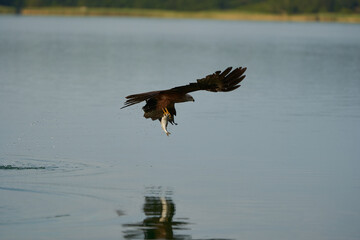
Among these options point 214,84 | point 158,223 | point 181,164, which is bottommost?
point 158,223

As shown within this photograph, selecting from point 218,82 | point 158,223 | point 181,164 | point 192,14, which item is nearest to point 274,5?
point 192,14

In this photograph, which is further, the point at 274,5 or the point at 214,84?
the point at 274,5

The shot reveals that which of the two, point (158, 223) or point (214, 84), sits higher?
point (214, 84)

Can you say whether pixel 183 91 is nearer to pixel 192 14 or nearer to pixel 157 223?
pixel 157 223

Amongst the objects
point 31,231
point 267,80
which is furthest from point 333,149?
point 267,80

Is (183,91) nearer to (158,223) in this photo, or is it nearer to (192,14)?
(158,223)

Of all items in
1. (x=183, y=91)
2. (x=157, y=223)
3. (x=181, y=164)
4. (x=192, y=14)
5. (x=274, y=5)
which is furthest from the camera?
(x=192, y=14)

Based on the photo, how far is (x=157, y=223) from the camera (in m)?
10.8

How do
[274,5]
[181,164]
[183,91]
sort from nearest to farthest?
1. [183,91]
2. [181,164]
3. [274,5]

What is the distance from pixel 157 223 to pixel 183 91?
1787 millimetres

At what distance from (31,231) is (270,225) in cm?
310

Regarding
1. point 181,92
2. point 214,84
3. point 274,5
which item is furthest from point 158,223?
point 274,5

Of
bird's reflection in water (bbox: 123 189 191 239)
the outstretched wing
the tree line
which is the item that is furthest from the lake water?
the tree line

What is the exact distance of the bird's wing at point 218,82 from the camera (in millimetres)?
10992
